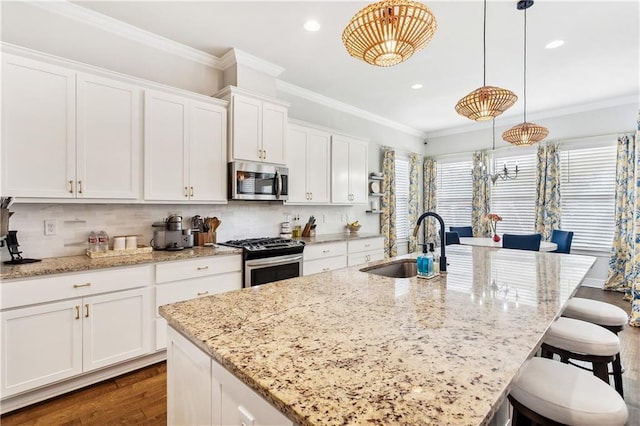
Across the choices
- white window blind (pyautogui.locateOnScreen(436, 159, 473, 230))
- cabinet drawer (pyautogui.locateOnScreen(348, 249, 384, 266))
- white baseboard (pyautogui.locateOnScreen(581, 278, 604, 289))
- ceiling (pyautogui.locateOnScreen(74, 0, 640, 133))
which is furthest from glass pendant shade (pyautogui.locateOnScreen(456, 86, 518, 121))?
white baseboard (pyautogui.locateOnScreen(581, 278, 604, 289))

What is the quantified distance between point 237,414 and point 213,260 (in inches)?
82.9

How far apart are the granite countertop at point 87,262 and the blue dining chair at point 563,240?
4.35 m

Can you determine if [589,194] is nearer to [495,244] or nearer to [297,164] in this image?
[495,244]

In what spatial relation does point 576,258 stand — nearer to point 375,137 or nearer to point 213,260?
point 213,260

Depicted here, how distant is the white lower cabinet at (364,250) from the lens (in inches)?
168

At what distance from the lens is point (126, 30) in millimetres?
2848

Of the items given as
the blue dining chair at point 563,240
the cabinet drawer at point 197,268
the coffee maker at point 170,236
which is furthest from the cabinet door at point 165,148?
the blue dining chair at point 563,240

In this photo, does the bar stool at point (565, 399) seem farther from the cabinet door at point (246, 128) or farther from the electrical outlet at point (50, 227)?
the electrical outlet at point (50, 227)

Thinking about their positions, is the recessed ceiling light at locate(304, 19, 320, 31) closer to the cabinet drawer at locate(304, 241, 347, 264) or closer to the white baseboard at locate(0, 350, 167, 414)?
the cabinet drawer at locate(304, 241, 347, 264)

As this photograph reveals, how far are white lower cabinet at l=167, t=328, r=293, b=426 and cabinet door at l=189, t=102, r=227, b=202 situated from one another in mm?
2066

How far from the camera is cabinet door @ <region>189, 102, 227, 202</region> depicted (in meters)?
3.01

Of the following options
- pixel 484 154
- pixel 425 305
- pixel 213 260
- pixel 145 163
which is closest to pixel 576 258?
pixel 425 305

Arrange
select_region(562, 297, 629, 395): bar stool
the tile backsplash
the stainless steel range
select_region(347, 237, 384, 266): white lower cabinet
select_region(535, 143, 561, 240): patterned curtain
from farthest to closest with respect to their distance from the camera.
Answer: select_region(535, 143, 561, 240): patterned curtain < select_region(347, 237, 384, 266): white lower cabinet < the stainless steel range < the tile backsplash < select_region(562, 297, 629, 395): bar stool

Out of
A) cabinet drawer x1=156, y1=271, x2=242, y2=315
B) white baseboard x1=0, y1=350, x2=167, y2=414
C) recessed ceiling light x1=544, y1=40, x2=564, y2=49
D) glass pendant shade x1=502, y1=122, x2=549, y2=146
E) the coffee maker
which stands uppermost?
recessed ceiling light x1=544, y1=40, x2=564, y2=49
